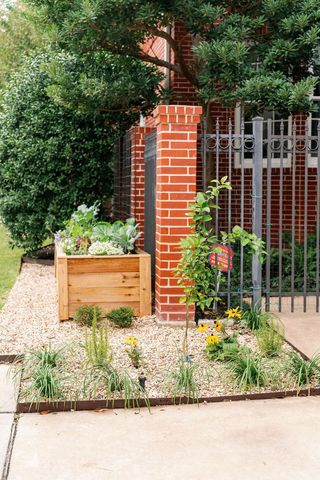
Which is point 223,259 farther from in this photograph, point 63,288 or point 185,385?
point 185,385

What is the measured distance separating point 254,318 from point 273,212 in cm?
545

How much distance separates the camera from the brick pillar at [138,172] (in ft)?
30.7

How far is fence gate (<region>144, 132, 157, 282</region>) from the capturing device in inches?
322

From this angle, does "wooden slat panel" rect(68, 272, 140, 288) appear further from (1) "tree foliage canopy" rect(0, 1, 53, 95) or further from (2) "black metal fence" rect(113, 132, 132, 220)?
(1) "tree foliage canopy" rect(0, 1, 53, 95)

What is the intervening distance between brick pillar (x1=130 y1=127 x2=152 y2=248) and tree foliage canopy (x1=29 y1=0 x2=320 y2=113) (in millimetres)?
984

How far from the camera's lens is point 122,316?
7047 mm

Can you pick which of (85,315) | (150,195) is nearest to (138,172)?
(150,195)

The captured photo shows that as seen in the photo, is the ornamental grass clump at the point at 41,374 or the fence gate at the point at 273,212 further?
the fence gate at the point at 273,212

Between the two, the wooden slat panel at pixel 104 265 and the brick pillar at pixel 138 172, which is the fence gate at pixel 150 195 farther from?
the wooden slat panel at pixel 104 265

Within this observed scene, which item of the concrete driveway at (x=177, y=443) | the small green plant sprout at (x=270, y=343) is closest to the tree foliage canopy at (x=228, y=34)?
the small green plant sprout at (x=270, y=343)

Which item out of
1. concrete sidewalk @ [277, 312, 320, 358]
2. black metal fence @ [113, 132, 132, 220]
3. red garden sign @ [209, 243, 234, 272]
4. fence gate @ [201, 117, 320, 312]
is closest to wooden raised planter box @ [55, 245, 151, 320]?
red garden sign @ [209, 243, 234, 272]

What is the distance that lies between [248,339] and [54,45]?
18.3 ft

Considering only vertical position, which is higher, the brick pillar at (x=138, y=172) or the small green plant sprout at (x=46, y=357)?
the brick pillar at (x=138, y=172)

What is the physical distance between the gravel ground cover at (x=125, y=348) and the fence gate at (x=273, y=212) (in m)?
0.92
